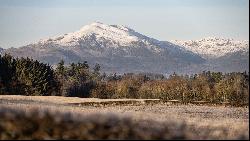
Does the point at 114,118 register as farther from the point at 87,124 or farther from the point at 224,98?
the point at 224,98

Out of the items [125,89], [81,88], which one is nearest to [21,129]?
[81,88]

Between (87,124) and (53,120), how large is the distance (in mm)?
940

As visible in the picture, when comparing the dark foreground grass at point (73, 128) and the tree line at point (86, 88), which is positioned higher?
the tree line at point (86, 88)

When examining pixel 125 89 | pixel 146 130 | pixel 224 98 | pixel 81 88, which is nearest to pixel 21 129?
pixel 146 130

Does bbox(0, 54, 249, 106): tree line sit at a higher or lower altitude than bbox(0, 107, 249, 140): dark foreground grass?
higher

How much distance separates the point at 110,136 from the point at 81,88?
5486 inches

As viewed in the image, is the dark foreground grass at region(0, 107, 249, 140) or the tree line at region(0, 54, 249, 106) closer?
the dark foreground grass at region(0, 107, 249, 140)

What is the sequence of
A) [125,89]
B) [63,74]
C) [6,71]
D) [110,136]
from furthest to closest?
[63,74]
[125,89]
[6,71]
[110,136]

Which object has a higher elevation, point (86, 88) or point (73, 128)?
point (86, 88)

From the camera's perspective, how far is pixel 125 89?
161 meters

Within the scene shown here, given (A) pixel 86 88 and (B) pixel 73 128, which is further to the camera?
(A) pixel 86 88

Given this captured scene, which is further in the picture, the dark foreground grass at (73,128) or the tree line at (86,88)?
the tree line at (86,88)

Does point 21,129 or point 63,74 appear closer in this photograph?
point 21,129

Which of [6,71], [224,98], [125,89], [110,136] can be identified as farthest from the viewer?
[125,89]
